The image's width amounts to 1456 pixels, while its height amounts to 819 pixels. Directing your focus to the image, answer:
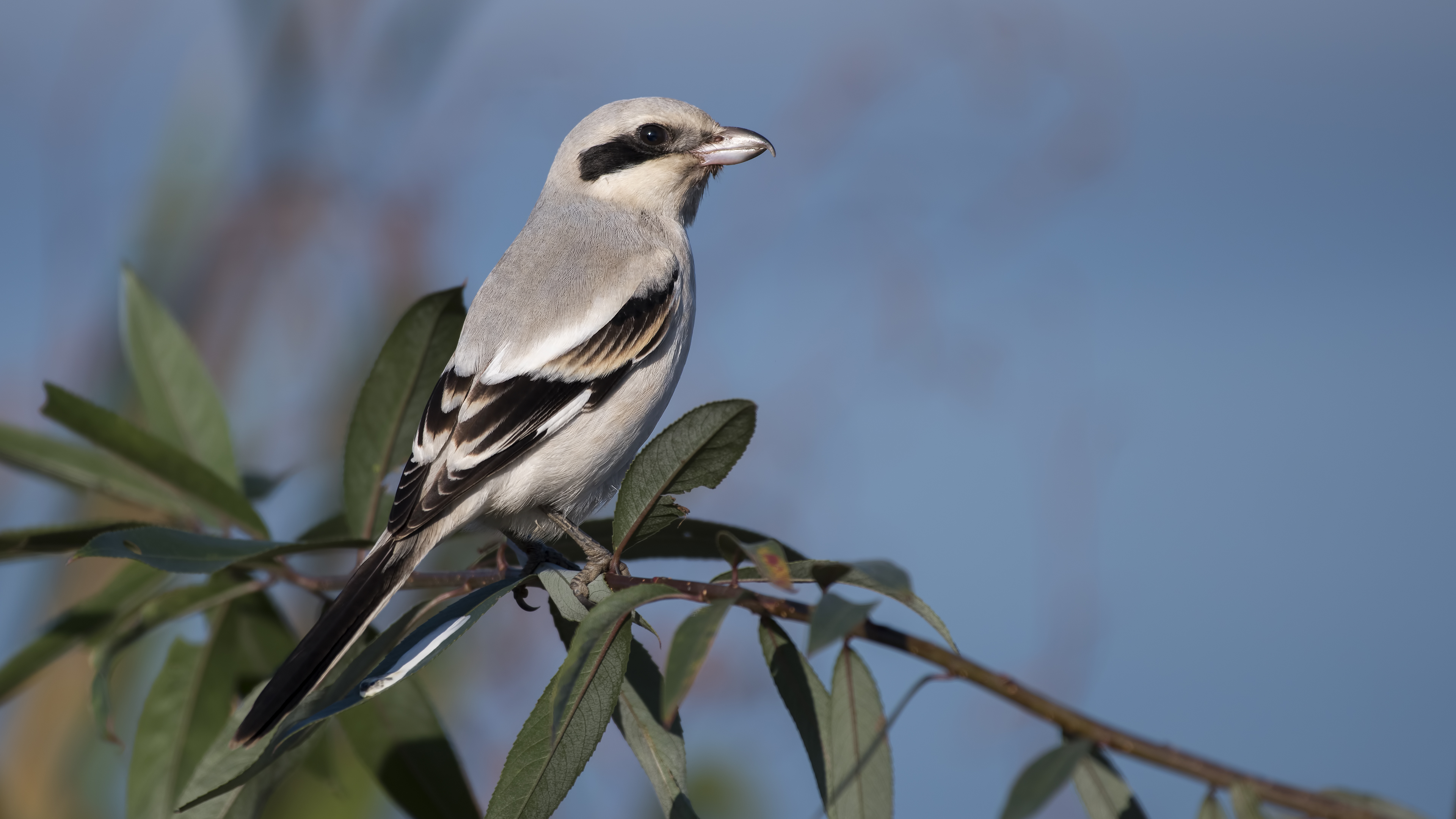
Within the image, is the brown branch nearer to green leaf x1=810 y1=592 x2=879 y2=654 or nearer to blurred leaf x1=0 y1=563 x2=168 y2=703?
green leaf x1=810 y1=592 x2=879 y2=654

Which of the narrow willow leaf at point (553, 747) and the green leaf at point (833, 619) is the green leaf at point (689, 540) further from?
the green leaf at point (833, 619)

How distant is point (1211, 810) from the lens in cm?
105

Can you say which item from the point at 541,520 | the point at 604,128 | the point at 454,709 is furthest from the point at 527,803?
the point at 604,128

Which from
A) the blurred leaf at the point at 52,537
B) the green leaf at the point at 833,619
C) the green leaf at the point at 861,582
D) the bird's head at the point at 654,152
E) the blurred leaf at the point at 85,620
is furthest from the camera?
the bird's head at the point at 654,152

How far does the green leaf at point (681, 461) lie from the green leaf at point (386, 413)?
2.69 feet

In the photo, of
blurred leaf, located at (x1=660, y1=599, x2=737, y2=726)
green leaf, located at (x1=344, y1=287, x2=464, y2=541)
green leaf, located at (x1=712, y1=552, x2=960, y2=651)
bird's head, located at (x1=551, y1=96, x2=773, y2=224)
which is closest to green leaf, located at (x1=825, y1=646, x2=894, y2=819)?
green leaf, located at (x1=712, y1=552, x2=960, y2=651)

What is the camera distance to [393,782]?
191cm

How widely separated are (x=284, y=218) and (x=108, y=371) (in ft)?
2.19

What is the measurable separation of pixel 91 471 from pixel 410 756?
0.88 metres

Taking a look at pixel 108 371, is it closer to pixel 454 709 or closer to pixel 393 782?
pixel 454 709

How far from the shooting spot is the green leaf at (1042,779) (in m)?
0.97

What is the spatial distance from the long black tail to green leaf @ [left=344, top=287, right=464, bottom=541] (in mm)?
264

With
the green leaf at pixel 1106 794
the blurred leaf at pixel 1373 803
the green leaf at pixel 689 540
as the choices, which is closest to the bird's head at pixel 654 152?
the green leaf at pixel 689 540

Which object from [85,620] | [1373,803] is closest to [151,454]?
[85,620]
